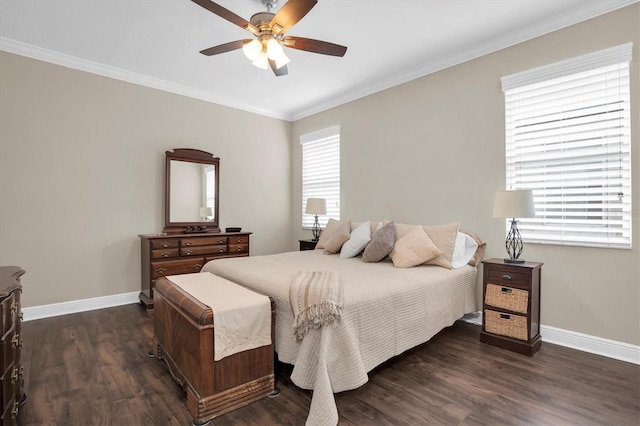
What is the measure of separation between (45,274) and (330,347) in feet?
11.7

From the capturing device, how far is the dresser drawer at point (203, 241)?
13.9 ft

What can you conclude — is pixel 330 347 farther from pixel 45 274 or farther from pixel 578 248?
pixel 45 274

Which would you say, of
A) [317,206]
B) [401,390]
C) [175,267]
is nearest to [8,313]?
[401,390]

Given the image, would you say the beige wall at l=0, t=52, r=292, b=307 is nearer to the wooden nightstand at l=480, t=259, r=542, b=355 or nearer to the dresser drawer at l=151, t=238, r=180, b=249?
the dresser drawer at l=151, t=238, r=180, b=249

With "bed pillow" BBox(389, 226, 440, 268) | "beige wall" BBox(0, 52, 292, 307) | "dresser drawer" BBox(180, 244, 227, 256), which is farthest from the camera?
"dresser drawer" BBox(180, 244, 227, 256)

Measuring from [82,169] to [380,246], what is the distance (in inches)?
142

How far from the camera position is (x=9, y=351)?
5.43ft

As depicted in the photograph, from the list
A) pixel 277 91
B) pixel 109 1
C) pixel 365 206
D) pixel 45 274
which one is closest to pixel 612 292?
pixel 365 206

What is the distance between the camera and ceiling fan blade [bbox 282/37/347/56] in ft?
8.37

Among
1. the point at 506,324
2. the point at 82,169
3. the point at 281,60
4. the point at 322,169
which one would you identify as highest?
the point at 281,60

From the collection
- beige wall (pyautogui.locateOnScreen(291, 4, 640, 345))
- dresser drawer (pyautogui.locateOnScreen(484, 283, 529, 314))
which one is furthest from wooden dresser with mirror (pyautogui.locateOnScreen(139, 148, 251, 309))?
dresser drawer (pyautogui.locateOnScreen(484, 283, 529, 314))

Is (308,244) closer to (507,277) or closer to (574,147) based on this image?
(507,277)

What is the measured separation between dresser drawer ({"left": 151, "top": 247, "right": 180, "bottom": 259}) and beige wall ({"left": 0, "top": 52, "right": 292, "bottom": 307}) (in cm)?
50

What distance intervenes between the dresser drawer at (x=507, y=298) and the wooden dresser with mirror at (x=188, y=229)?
10.7ft
